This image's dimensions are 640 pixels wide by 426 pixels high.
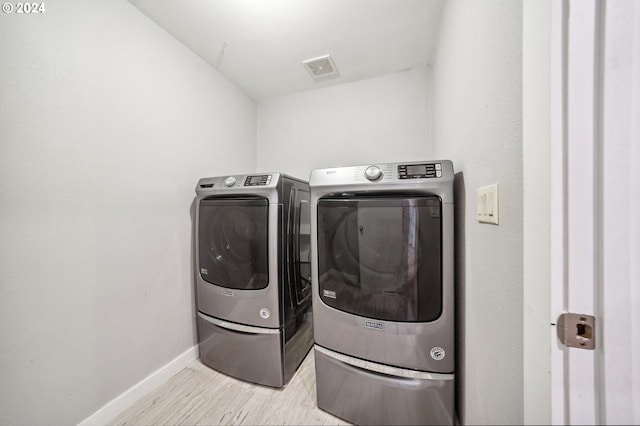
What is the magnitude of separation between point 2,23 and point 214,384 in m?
2.09

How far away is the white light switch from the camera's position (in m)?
0.64

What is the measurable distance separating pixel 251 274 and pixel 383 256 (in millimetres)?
837

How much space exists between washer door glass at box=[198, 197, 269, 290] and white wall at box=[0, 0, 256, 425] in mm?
247

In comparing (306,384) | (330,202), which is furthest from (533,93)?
(306,384)

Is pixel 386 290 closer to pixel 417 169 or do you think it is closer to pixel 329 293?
pixel 329 293

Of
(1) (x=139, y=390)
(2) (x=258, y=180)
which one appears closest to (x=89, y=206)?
(2) (x=258, y=180)

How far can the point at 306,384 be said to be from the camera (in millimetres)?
1434

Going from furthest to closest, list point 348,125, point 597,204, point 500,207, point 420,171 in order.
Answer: point 348,125 < point 420,171 < point 500,207 < point 597,204

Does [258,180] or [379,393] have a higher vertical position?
[258,180]

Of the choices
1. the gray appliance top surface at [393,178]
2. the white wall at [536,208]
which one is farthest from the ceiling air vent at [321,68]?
the white wall at [536,208]

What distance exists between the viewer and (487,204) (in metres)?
0.69

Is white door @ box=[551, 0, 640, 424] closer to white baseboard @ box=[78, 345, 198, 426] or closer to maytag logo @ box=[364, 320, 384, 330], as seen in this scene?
maytag logo @ box=[364, 320, 384, 330]

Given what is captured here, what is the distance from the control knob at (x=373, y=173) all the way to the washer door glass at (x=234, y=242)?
0.64 metres

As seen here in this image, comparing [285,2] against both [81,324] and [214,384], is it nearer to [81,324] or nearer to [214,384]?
[81,324]
